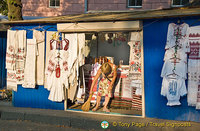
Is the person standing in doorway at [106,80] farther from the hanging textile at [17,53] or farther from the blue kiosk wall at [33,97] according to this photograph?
the hanging textile at [17,53]

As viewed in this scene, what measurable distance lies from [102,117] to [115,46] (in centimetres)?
381

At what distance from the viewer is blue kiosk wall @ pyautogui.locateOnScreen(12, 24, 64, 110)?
7.16m

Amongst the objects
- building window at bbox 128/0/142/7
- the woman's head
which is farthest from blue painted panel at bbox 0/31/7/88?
building window at bbox 128/0/142/7

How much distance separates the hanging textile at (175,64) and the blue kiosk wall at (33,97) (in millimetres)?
3199

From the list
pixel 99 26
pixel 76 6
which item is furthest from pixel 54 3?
pixel 99 26

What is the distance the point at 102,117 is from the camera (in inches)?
251

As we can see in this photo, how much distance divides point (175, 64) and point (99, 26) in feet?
7.41

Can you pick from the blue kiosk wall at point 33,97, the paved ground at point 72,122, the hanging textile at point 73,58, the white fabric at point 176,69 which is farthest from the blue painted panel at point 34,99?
the white fabric at point 176,69

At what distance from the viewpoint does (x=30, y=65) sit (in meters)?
7.23

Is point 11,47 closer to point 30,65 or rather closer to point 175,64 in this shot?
point 30,65

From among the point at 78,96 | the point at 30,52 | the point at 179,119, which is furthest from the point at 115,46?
the point at 179,119

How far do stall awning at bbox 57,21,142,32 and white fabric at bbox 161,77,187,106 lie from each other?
1.62 m

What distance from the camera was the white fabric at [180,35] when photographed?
583 cm

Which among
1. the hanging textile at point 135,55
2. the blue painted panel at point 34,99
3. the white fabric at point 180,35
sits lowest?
the blue painted panel at point 34,99
